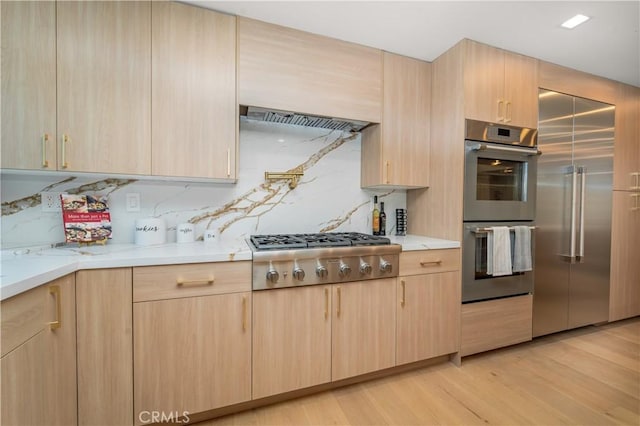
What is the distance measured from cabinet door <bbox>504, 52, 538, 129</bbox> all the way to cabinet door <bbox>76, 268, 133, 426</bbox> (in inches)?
107

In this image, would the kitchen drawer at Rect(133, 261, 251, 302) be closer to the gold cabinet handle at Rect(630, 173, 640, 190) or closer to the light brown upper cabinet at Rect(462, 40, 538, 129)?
the light brown upper cabinet at Rect(462, 40, 538, 129)

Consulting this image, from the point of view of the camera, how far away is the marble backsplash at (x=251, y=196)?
1.63 m

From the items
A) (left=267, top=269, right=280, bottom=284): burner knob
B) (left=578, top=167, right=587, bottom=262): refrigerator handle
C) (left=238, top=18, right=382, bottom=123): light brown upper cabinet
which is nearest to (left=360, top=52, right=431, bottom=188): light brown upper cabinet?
(left=238, top=18, right=382, bottom=123): light brown upper cabinet

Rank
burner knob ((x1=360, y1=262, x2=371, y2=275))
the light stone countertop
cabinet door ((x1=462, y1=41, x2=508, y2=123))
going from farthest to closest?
cabinet door ((x1=462, y1=41, x2=508, y2=123)) → burner knob ((x1=360, y1=262, x2=371, y2=275)) → the light stone countertop

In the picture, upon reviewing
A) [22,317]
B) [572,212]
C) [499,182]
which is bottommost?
[22,317]

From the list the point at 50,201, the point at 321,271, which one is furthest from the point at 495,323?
the point at 50,201

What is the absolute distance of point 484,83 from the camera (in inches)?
81.0

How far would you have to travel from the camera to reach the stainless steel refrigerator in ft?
7.54

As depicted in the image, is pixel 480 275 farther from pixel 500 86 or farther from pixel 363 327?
pixel 500 86

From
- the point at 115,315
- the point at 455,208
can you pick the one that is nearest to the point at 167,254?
the point at 115,315

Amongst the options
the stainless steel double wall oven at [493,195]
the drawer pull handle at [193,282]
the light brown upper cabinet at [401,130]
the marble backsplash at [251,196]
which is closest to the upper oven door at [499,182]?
the stainless steel double wall oven at [493,195]

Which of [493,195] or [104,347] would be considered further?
[493,195]

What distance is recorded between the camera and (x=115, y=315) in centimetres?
129

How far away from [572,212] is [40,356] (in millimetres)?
3472
